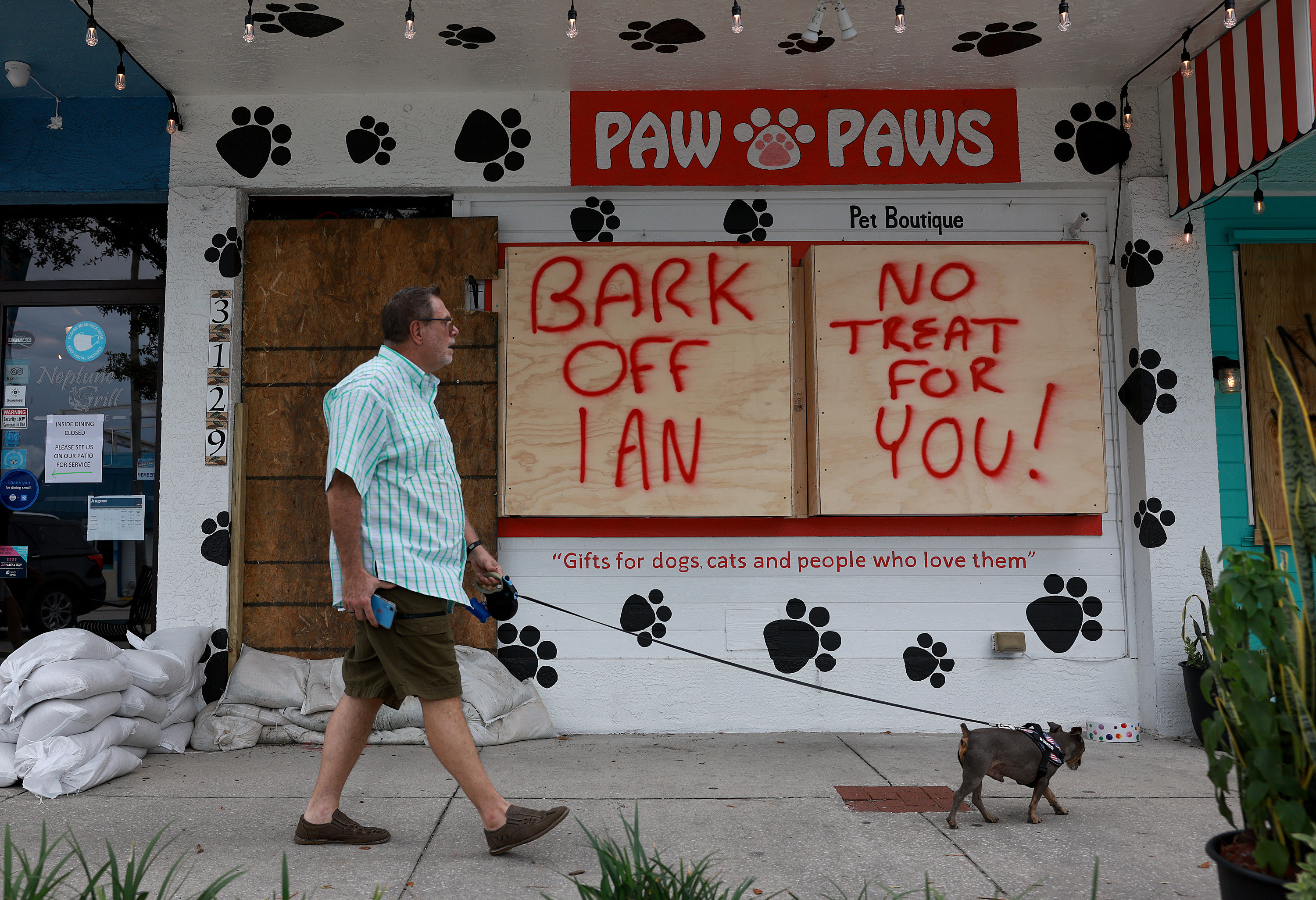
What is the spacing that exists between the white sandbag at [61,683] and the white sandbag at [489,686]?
156cm

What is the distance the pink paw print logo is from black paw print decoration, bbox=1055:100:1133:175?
1.44 m

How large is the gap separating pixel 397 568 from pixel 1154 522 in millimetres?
4106

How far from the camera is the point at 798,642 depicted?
199 inches

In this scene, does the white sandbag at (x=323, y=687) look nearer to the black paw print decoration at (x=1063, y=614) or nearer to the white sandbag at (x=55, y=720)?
the white sandbag at (x=55, y=720)

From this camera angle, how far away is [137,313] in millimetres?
5457

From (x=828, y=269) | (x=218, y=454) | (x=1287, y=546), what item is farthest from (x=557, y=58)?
(x=1287, y=546)

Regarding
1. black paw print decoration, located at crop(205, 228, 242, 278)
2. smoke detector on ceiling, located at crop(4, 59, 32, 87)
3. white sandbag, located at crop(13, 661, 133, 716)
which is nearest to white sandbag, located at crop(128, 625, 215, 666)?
white sandbag, located at crop(13, 661, 133, 716)

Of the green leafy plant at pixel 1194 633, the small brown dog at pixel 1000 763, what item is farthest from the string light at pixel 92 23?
the green leafy plant at pixel 1194 633

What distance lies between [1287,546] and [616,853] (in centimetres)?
441

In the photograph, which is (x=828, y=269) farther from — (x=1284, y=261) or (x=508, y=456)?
(x=1284, y=261)

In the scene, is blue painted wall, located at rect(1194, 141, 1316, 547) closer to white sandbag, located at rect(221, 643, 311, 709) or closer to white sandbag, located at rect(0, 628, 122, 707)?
white sandbag, located at rect(221, 643, 311, 709)

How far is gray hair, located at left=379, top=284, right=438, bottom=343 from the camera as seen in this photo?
308cm

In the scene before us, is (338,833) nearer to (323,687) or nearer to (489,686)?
(489,686)

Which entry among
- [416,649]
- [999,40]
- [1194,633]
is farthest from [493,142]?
[1194,633]
